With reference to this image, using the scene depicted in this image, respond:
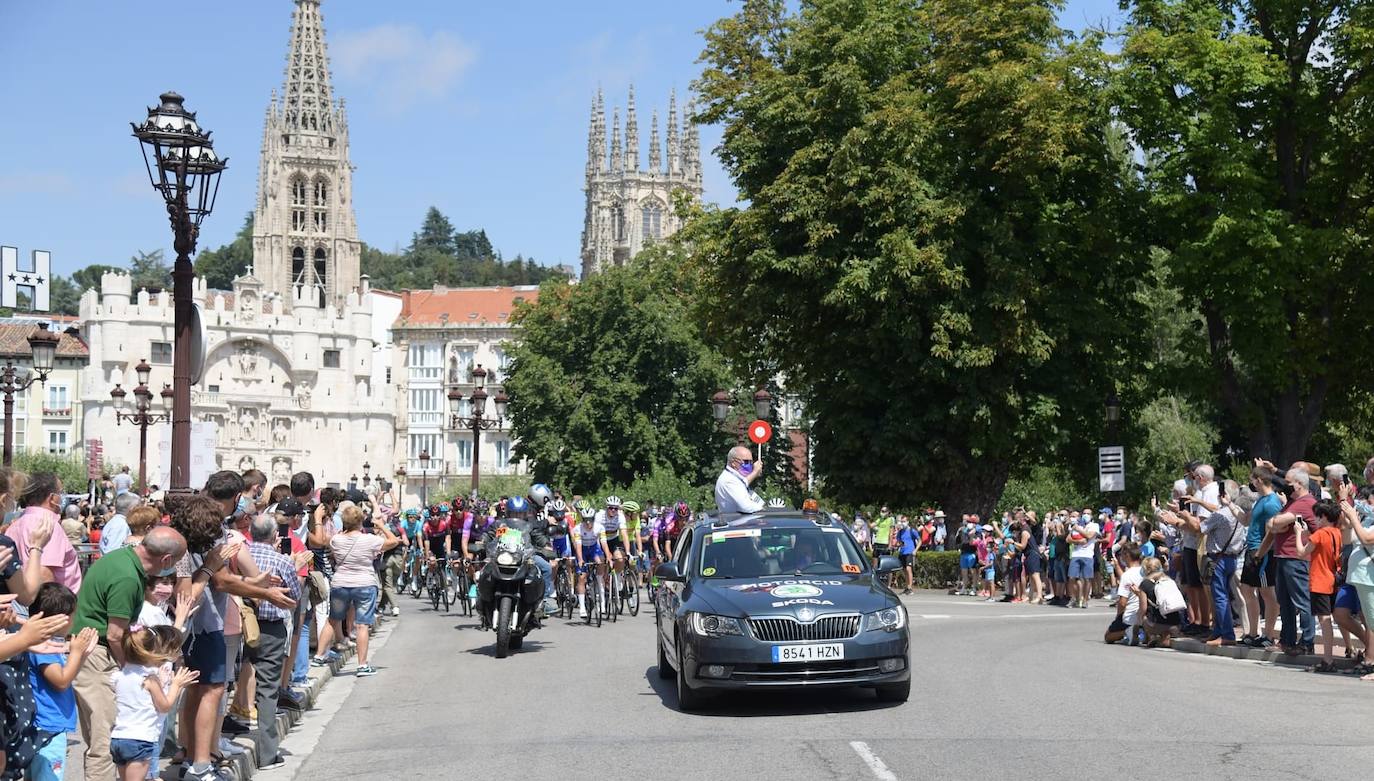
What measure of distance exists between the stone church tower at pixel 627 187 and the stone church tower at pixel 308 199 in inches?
1533

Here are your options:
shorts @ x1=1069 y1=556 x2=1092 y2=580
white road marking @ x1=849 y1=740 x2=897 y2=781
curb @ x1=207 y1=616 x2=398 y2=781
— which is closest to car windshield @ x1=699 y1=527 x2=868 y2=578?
white road marking @ x1=849 y1=740 x2=897 y2=781

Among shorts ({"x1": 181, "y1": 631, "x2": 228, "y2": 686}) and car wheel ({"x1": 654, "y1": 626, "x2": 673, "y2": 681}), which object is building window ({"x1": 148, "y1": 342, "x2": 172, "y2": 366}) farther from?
shorts ({"x1": 181, "y1": 631, "x2": 228, "y2": 686})

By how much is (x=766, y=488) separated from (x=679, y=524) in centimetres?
1591

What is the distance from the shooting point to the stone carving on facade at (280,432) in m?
115

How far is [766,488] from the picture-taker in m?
45.7

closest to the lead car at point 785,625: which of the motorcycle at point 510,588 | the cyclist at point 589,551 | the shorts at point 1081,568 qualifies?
the motorcycle at point 510,588

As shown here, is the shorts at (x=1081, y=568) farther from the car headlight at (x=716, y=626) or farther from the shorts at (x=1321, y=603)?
the car headlight at (x=716, y=626)

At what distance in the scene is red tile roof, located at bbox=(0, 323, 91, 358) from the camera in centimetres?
10081

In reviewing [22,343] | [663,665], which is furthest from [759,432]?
[22,343]

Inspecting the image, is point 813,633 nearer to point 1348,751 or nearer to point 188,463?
point 1348,751

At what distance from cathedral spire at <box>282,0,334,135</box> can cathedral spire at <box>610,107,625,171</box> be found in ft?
138

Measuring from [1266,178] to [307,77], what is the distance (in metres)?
113

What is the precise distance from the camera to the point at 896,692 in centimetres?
1302

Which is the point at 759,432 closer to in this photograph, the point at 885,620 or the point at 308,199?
the point at 885,620
